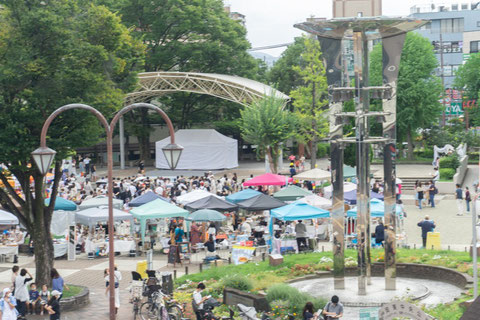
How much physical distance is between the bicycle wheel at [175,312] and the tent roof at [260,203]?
420 inches

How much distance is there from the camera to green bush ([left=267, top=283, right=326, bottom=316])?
1772cm

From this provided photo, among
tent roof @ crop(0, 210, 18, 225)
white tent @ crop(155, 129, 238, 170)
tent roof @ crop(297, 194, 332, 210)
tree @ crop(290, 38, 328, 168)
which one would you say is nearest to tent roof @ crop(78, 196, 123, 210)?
tent roof @ crop(0, 210, 18, 225)

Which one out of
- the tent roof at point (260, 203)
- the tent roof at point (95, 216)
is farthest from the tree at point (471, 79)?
the tent roof at point (95, 216)

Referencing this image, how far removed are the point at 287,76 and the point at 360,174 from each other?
54111mm

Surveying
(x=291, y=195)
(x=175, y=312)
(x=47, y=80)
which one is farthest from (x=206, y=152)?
(x=175, y=312)

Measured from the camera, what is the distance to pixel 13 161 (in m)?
20.8

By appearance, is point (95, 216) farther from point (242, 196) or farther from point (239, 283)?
point (239, 283)

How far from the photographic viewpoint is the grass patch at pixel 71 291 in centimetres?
2116

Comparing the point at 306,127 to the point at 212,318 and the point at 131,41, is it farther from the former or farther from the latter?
the point at 212,318

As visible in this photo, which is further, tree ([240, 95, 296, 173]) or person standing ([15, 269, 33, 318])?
tree ([240, 95, 296, 173])

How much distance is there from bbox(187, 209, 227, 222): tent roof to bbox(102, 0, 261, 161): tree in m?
31.3

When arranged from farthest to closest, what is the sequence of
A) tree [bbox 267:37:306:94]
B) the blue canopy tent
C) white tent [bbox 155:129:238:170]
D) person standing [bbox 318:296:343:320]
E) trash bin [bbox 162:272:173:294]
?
tree [bbox 267:37:306:94] < white tent [bbox 155:129:238:170] < the blue canopy tent < trash bin [bbox 162:272:173:294] < person standing [bbox 318:296:343:320]

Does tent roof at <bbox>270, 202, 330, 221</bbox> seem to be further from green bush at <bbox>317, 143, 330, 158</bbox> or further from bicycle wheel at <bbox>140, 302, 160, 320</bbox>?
green bush at <bbox>317, 143, 330, 158</bbox>

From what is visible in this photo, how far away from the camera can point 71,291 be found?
21.5 metres
